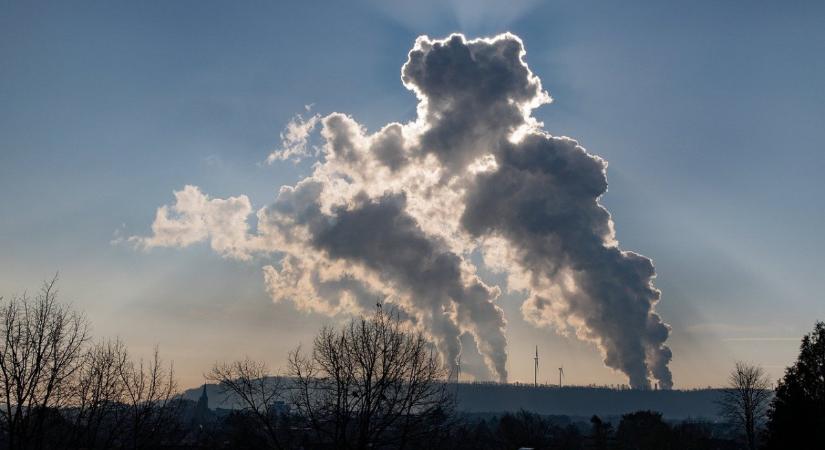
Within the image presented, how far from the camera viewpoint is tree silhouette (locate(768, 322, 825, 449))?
37500 millimetres

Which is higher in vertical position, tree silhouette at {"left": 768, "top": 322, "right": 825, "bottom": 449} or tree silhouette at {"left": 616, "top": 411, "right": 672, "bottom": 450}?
tree silhouette at {"left": 768, "top": 322, "right": 825, "bottom": 449}

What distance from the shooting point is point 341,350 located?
32.0 m

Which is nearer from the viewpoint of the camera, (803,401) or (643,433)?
(803,401)

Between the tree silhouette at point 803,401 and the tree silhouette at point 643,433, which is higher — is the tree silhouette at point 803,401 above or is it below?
above

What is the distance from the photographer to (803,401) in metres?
38.7

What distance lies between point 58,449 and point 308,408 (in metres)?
12.1

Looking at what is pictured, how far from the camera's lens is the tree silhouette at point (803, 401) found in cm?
3750

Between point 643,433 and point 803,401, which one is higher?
point 803,401

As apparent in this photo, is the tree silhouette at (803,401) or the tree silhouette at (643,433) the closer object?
the tree silhouette at (803,401)

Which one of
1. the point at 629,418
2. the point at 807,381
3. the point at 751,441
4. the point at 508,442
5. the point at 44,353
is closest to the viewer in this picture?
the point at 44,353

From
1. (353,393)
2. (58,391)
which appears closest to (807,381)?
(353,393)

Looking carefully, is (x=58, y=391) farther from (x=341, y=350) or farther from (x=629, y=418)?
(x=629, y=418)

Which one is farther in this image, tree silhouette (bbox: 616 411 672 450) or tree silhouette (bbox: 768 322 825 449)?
tree silhouette (bbox: 616 411 672 450)

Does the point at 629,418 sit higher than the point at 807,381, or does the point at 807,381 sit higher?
the point at 807,381
